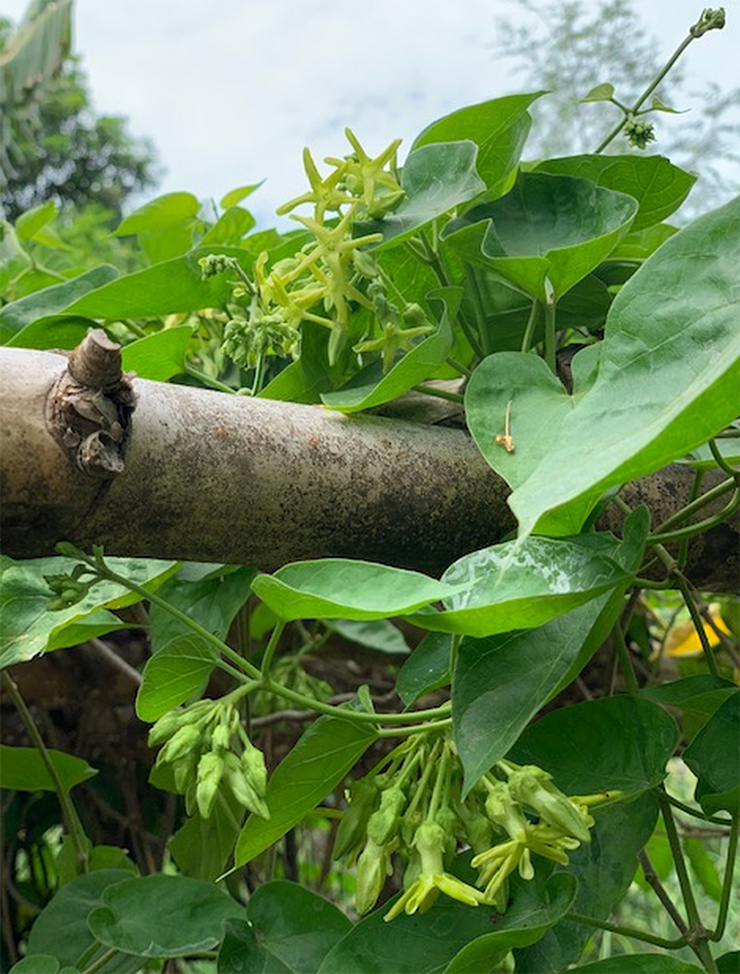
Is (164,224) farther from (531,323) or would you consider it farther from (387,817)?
(387,817)

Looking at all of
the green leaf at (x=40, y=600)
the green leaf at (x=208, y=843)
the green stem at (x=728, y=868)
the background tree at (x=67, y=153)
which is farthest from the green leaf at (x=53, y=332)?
the background tree at (x=67, y=153)

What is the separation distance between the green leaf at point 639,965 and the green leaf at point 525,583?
5.1 inches

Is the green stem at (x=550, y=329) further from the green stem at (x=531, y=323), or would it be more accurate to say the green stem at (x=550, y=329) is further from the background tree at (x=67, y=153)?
the background tree at (x=67, y=153)

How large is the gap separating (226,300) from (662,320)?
0.89ft

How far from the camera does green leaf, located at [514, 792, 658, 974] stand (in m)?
0.37

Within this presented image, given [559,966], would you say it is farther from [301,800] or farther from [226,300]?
[226,300]

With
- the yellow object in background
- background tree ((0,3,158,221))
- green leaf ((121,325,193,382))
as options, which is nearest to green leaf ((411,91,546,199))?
green leaf ((121,325,193,382))

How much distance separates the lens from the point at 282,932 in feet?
1.33

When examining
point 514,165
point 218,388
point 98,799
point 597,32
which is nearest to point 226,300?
point 218,388

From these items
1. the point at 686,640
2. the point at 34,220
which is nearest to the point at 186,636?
the point at 34,220

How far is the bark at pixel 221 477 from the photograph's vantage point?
280 millimetres

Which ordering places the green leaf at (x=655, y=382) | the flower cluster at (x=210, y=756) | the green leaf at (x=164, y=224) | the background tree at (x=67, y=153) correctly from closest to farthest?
1. the green leaf at (x=655, y=382)
2. the flower cluster at (x=210, y=756)
3. the green leaf at (x=164, y=224)
4. the background tree at (x=67, y=153)

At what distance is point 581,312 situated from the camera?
1.42 ft

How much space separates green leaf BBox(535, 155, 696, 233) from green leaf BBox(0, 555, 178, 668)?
0.71ft
